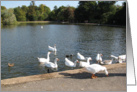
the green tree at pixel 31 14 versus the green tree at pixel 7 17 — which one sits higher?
the green tree at pixel 31 14

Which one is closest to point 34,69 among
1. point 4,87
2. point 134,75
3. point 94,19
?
point 4,87

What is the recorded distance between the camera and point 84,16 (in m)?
69.0

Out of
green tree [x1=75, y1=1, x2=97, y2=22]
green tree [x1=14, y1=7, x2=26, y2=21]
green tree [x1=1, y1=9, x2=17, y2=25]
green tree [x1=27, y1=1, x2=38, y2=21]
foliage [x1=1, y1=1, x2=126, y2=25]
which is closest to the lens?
foliage [x1=1, y1=1, x2=126, y2=25]

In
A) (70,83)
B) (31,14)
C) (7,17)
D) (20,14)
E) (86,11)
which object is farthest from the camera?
(31,14)

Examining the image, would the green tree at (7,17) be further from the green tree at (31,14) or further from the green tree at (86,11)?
the green tree at (86,11)

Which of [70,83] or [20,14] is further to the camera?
[20,14]

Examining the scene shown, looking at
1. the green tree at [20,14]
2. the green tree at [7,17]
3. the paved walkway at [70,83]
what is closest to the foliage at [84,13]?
the green tree at [20,14]

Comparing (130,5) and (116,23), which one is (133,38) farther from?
(116,23)

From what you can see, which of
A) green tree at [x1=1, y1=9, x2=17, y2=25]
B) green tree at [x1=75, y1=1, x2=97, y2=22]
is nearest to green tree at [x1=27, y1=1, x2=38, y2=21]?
green tree at [x1=75, y1=1, x2=97, y2=22]

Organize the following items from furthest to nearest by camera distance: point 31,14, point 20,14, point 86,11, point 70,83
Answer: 1. point 31,14
2. point 20,14
3. point 86,11
4. point 70,83

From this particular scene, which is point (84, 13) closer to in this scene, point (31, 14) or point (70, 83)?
point (31, 14)

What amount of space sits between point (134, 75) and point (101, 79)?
138 centimetres

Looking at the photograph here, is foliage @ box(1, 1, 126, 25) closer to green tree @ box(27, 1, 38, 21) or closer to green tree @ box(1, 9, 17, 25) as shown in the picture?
green tree @ box(27, 1, 38, 21)

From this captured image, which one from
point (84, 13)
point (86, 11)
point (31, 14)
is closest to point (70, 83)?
point (86, 11)
